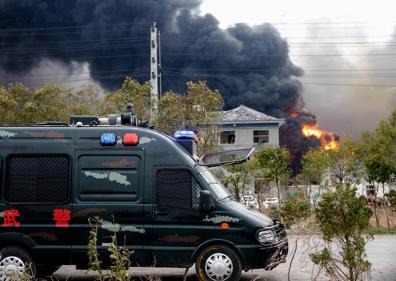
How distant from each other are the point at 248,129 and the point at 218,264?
45.7 m

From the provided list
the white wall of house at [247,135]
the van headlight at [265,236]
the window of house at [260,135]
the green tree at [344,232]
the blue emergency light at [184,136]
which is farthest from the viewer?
the window of house at [260,135]

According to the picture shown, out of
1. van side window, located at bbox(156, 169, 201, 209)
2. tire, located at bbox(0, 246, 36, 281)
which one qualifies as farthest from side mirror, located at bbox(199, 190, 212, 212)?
tire, located at bbox(0, 246, 36, 281)

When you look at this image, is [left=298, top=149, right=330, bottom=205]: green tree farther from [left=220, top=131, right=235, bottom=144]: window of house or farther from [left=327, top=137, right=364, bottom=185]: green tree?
[left=220, top=131, right=235, bottom=144]: window of house

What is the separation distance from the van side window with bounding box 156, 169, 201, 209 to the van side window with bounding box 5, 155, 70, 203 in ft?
4.52

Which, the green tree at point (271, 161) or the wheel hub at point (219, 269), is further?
the green tree at point (271, 161)

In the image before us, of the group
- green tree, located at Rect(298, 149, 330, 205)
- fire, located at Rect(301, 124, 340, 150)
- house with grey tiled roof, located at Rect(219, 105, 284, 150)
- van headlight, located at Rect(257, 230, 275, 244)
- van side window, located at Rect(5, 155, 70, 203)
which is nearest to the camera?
van headlight, located at Rect(257, 230, 275, 244)

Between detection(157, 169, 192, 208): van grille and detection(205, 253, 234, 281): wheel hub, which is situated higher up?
detection(157, 169, 192, 208): van grille

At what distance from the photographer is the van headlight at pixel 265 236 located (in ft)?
28.5

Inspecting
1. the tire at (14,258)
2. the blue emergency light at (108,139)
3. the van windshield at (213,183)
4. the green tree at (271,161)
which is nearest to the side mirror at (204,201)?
the van windshield at (213,183)

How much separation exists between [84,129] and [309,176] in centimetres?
2378

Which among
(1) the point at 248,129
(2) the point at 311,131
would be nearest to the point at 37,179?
(1) the point at 248,129

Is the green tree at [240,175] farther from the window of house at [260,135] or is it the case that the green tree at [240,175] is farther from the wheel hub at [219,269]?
the window of house at [260,135]

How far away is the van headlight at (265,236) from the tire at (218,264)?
418 mm

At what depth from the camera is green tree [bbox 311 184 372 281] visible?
6.76 m
